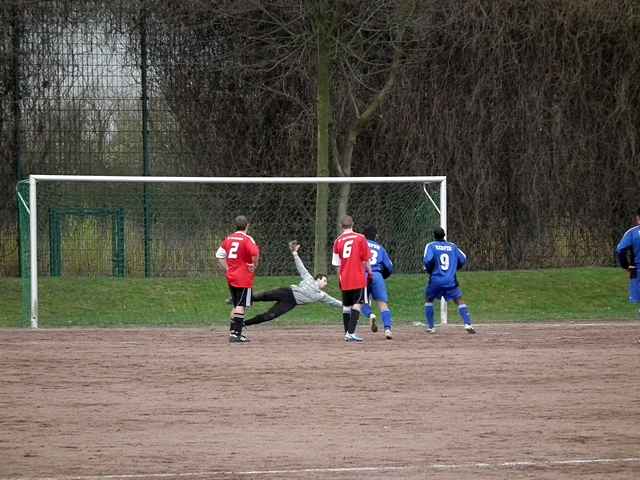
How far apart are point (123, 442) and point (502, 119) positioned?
2064cm

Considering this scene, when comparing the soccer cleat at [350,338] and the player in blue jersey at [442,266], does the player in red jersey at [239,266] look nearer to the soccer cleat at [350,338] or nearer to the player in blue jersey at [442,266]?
the soccer cleat at [350,338]

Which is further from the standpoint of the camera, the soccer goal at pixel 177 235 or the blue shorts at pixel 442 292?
the soccer goal at pixel 177 235

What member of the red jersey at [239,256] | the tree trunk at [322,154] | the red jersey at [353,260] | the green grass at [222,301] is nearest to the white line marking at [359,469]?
the red jersey at [353,260]

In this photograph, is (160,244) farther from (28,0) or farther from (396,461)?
(396,461)

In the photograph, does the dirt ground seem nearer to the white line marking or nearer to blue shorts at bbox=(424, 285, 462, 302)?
the white line marking

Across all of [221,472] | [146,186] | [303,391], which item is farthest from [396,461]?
[146,186]

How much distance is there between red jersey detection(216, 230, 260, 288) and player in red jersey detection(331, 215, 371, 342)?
1267 mm

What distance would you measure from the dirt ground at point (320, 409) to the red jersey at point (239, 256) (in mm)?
975

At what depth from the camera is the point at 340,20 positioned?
24281 millimetres

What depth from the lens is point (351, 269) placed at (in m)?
17.8

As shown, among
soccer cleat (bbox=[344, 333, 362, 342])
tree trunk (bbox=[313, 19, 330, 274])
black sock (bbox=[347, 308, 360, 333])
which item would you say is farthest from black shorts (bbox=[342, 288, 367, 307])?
tree trunk (bbox=[313, 19, 330, 274])

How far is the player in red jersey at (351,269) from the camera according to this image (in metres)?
17.8

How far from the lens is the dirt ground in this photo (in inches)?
362

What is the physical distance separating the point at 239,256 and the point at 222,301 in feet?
21.2
